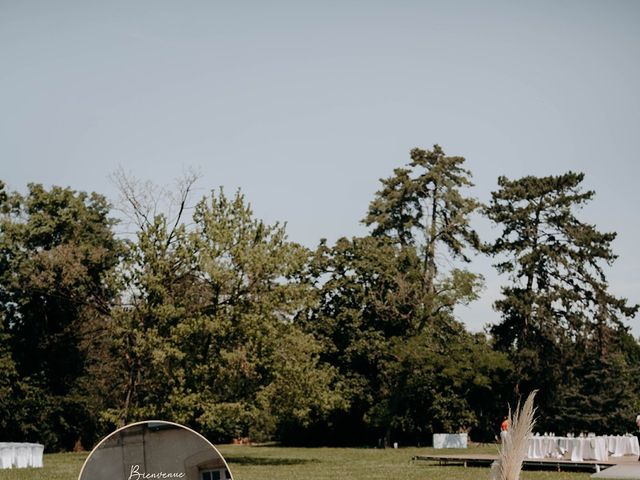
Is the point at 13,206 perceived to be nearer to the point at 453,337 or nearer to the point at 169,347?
the point at 169,347

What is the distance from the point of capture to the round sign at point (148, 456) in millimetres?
4996

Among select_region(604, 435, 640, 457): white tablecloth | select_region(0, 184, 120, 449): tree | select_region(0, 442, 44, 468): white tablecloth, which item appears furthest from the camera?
select_region(0, 184, 120, 449): tree

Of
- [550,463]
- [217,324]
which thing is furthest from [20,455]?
[550,463]

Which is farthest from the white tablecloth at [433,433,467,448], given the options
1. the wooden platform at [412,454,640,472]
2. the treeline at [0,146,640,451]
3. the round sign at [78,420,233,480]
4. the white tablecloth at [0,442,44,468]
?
the round sign at [78,420,233,480]

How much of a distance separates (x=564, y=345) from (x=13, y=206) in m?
34.9

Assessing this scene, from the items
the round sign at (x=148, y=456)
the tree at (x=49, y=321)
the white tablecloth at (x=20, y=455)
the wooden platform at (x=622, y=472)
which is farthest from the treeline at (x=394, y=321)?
the round sign at (x=148, y=456)

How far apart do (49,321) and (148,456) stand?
47029mm

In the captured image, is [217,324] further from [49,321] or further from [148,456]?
Answer: [148,456]

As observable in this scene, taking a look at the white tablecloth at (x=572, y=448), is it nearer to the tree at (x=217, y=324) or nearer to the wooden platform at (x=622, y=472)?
the wooden platform at (x=622, y=472)

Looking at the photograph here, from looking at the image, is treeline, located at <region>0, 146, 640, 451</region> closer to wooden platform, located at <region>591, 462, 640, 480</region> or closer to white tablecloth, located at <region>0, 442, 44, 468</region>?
white tablecloth, located at <region>0, 442, 44, 468</region>

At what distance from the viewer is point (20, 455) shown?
97.9ft

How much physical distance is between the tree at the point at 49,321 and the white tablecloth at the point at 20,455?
51.3 ft

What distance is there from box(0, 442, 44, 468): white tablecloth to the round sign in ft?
87.0

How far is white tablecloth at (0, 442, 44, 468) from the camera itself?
95.0 feet
